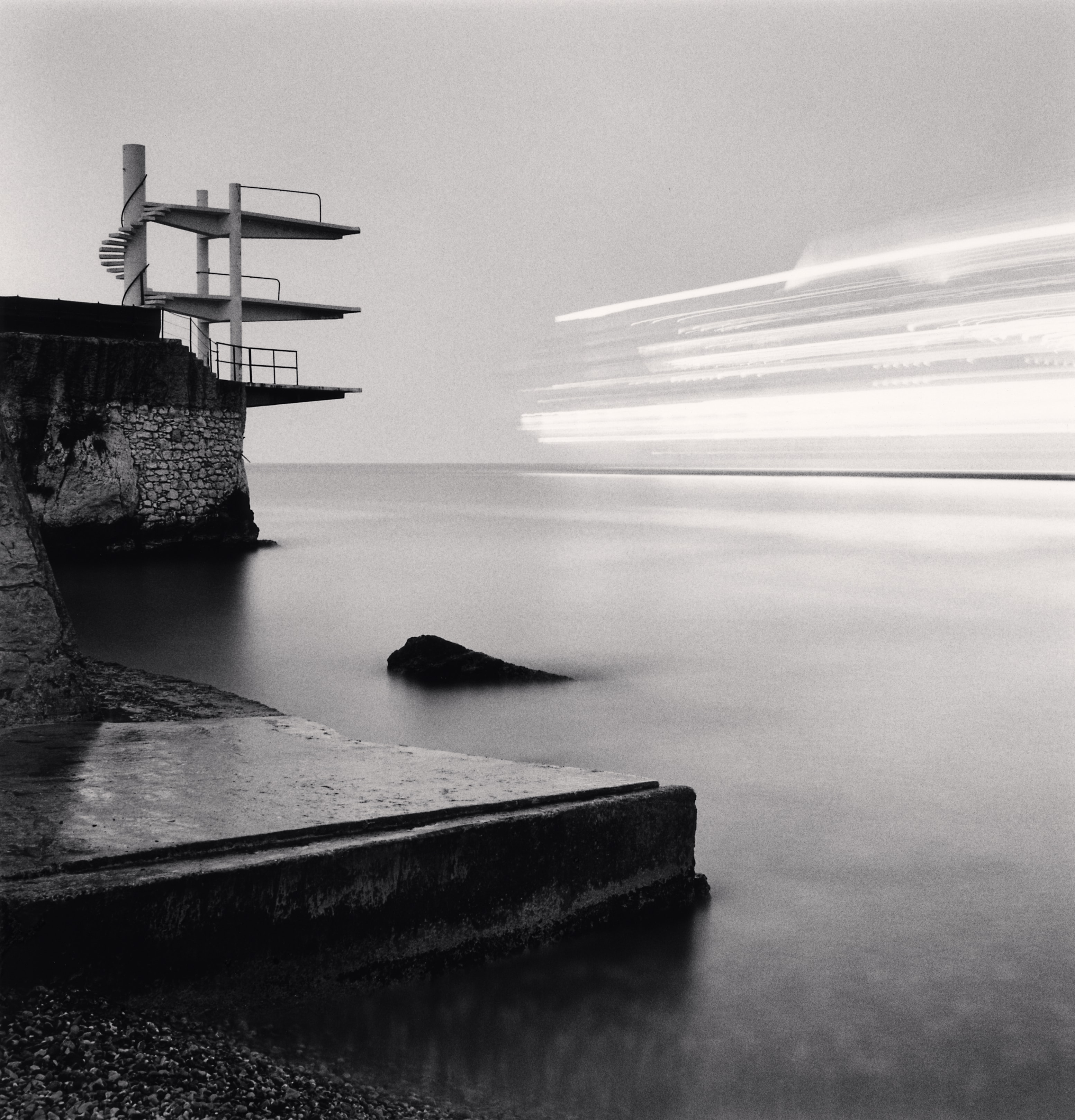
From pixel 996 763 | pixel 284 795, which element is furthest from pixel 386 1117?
pixel 996 763

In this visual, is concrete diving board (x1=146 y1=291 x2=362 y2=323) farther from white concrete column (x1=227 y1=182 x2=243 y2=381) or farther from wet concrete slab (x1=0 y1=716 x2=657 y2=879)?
wet concrete slab (x1=0 y1=716 x2=657 y2=879)

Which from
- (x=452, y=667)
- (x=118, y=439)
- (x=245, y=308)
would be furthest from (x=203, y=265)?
(x=452, y=667)

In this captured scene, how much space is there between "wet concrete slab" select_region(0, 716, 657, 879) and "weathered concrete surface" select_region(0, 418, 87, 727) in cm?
21

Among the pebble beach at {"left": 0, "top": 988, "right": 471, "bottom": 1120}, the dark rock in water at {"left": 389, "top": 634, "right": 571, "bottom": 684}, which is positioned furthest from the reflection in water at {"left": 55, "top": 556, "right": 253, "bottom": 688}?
the pebble beach at {"left": 0, "top": 988, "right": 471, "bottom": 1120}

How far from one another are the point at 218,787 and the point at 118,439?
15993 mm

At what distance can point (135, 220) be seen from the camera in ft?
82.5

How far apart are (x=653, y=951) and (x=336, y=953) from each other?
1.11 m

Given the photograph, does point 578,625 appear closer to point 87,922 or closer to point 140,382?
point 140,382

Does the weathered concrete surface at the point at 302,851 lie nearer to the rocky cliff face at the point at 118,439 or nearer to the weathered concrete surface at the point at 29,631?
the weathered concrete surface at the point at 29,631

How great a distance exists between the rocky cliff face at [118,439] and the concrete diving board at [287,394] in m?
3.01

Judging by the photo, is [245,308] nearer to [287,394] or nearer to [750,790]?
[287,394]

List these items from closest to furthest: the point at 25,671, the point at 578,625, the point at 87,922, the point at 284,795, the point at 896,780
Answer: the point at 87,922, the point at 284,795, the point at 25,671, the point at 896,780, the point at 578,625

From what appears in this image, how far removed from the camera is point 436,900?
335 cm

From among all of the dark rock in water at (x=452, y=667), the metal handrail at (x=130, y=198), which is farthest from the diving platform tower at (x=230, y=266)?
the dark rock in water at (x=452, y=667)
